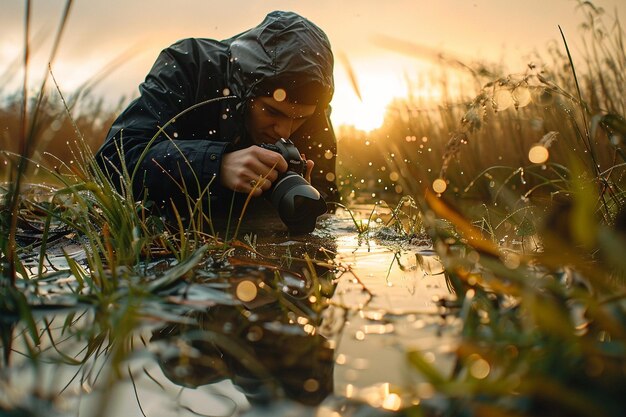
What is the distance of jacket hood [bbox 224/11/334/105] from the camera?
248cm

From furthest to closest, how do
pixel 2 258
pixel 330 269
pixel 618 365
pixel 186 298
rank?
pixel 330 269, pixel 2 258, pixel 186 298, pixel 618 365

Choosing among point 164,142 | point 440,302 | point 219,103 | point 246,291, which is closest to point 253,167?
point 164,142

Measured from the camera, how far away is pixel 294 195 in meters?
Answer: 2.03

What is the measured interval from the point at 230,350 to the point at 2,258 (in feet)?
2.94

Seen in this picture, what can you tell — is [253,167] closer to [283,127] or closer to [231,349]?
[283,127]

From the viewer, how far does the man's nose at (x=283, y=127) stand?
8.76 ft

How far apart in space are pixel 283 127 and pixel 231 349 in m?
2.01

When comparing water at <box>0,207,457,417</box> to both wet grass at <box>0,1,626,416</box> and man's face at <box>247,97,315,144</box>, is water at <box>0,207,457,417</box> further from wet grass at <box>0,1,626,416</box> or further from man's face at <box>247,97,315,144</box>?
man's face at <box>247,97,315,144</box>

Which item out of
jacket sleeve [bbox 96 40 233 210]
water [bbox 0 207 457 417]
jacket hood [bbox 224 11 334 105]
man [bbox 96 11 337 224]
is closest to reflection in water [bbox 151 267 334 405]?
water [bbox 0 207 457 417]

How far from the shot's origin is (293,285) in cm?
122

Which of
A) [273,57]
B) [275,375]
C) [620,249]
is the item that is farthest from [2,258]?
[273,57]

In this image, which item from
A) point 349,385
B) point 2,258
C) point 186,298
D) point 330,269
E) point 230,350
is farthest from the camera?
point 330,269

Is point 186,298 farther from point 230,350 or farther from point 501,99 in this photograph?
point 501,99

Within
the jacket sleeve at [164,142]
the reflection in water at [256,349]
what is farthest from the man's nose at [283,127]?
the reflection in water at [256,349]
